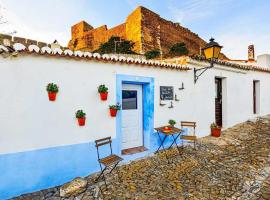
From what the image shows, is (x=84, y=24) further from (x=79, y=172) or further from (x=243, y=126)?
(x=79, y=172)

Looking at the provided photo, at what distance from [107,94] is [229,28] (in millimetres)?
10672

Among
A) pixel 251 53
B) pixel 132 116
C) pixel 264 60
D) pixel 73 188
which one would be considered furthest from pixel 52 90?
pixel 251 53

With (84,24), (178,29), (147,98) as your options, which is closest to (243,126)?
(147,98)

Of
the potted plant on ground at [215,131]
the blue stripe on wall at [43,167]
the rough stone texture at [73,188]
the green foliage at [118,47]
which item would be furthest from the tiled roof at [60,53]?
the green foliage at [118,47]

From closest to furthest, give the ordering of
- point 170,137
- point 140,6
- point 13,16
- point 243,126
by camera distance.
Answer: point 170,137 → point 13,16 → point 243,126 → point 140,6

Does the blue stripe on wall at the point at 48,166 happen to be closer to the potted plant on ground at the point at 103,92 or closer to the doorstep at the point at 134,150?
the doorstep at the point at 134,150

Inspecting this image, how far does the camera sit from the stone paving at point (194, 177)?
166 inches

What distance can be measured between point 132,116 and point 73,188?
114 inches

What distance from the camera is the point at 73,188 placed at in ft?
13.9

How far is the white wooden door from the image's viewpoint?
6.27m

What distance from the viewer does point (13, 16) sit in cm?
919

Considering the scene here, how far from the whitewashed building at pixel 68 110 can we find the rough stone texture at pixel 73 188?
1.03 feet

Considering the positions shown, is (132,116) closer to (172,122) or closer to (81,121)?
(172,122)

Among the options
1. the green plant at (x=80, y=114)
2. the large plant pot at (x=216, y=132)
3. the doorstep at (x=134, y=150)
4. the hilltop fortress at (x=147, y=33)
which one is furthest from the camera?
the hilltop fortress at (x=147, y=33)
